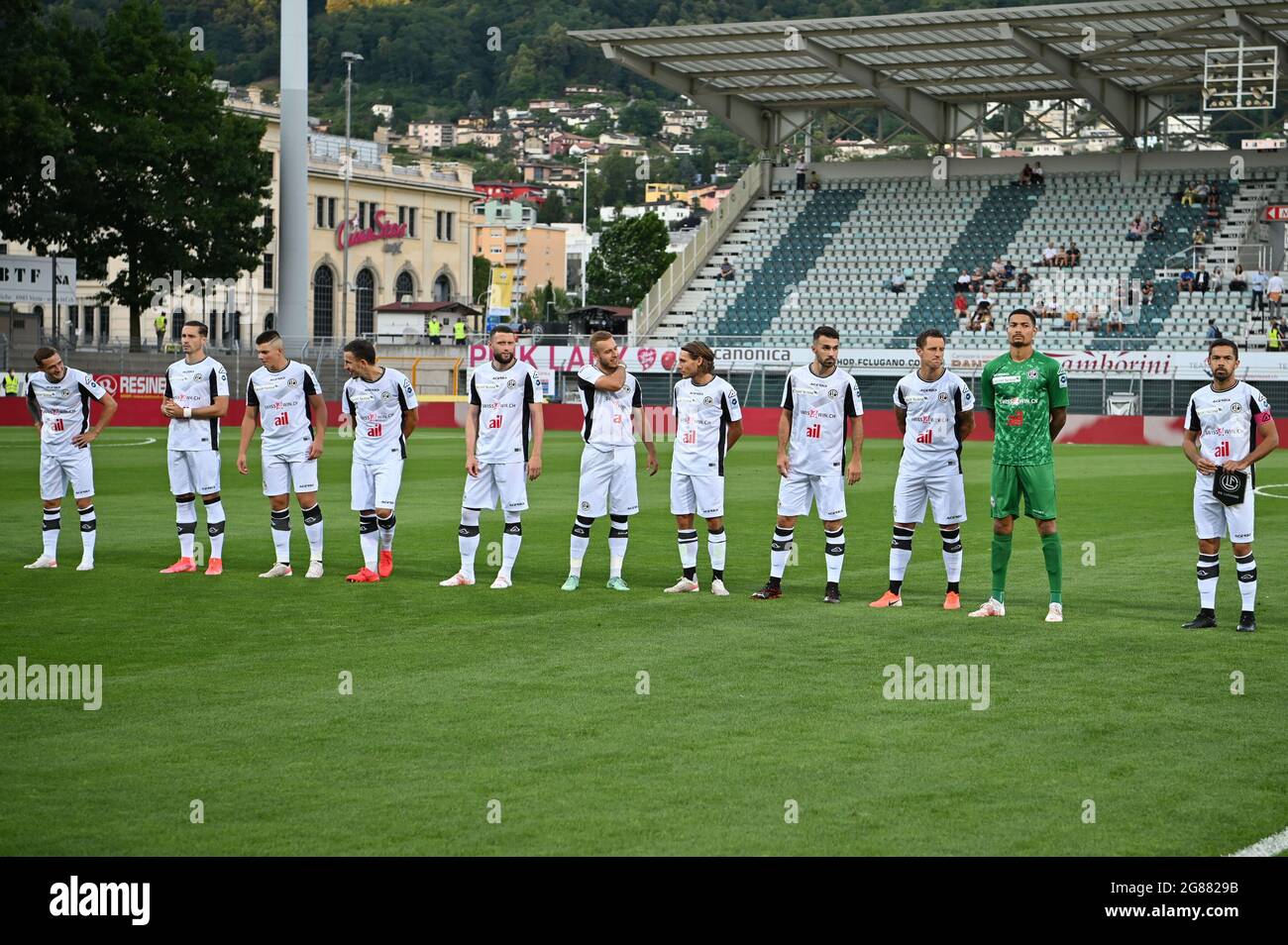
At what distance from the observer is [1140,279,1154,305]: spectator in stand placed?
50062 millimetres

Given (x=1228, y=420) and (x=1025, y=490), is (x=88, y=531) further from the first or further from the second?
(x=1228, y=420)

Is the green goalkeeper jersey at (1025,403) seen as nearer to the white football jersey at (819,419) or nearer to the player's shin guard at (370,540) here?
the white football jersey at (819,419)

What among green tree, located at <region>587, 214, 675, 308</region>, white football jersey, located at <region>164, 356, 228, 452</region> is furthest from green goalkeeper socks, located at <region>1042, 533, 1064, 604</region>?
green tree, located at <region>587, 214, 675, 308</region>

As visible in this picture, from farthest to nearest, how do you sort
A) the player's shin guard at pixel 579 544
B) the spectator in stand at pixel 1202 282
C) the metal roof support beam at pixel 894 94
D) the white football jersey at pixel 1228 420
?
the metal roof support beam at pixel 894 94 → the spectator in stand at pixel 1202 282 → the player's shin guard at pixel 579 544 → the white football jersey at pixel 1228 420

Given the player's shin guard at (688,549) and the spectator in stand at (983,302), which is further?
the spectator in stand at (983,302)

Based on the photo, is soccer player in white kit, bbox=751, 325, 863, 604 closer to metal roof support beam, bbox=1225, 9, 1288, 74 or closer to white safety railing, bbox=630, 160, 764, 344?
metal roof support beam, bbox=1225, 9, 1288, 74

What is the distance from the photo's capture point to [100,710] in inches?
367

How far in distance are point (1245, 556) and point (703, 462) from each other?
451 centimetres

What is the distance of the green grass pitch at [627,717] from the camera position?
7.00 metres

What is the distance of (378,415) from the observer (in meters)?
15.2

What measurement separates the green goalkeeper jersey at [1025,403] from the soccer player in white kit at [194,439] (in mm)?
7110

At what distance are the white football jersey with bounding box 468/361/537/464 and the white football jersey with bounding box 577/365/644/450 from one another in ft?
1.76

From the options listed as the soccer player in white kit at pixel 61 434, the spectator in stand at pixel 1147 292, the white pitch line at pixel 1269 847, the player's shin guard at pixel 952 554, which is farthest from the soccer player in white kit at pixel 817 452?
the spectator in stand at pixel 1147 292
